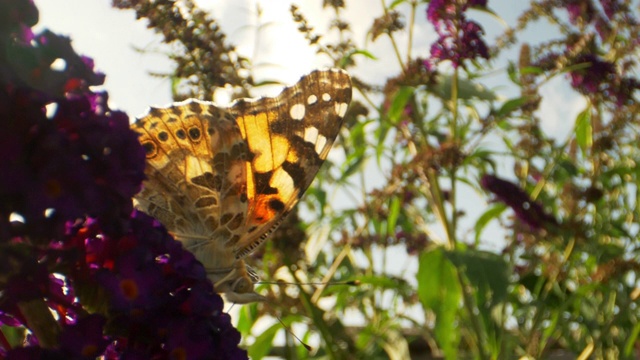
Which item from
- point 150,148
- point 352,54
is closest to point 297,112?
point 150,148

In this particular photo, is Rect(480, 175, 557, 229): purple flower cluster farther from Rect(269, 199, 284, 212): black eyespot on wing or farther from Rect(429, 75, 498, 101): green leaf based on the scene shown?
Rect(269, 199, 284, 212): black eyespot on wing

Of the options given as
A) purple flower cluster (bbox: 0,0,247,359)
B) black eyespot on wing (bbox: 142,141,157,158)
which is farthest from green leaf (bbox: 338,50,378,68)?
purple flower cluster (bbox: 0,0,247,359)

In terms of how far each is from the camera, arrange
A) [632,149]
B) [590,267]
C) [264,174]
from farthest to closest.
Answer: [632,149], [590,267], [264,174]

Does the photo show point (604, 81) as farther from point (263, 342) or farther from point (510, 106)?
point (263, 342)

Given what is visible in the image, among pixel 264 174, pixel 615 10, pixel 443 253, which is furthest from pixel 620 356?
pixel 264 174

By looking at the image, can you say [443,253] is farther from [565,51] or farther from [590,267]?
[590,267]
